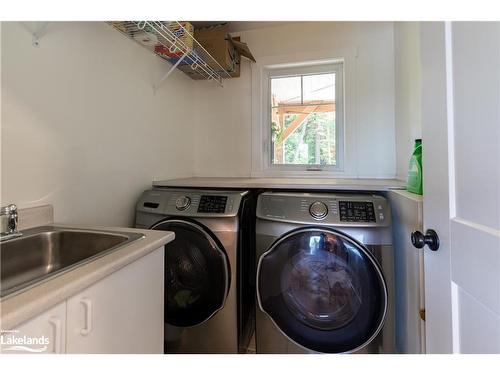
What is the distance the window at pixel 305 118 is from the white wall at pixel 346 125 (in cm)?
16

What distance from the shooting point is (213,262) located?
1374mm

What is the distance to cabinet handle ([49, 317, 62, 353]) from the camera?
55 centimetres

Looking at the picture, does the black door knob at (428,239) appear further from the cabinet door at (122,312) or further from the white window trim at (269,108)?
the white window trim at (269,108)

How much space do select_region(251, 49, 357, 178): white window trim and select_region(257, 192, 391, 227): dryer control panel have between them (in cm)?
73

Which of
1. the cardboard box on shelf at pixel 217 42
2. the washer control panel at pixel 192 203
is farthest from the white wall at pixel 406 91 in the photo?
the cardboard box on shelf at pixel 217 42

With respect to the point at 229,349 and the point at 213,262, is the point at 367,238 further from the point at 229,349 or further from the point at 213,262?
the point at 229,349

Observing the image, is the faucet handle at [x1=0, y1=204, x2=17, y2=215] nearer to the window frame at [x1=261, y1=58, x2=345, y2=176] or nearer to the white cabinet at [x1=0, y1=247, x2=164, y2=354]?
the white cabinet at [x1=0, y1=247, x2=164, y2=354]

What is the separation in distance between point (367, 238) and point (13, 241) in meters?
1.51

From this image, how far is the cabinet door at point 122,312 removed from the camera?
24.2 inches

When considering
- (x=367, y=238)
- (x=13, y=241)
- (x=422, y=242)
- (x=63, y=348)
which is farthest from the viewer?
(x=367, y=238)

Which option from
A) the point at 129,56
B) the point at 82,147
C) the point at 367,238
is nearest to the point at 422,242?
the point at 367,238

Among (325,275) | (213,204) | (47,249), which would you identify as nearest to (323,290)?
(325,275)
